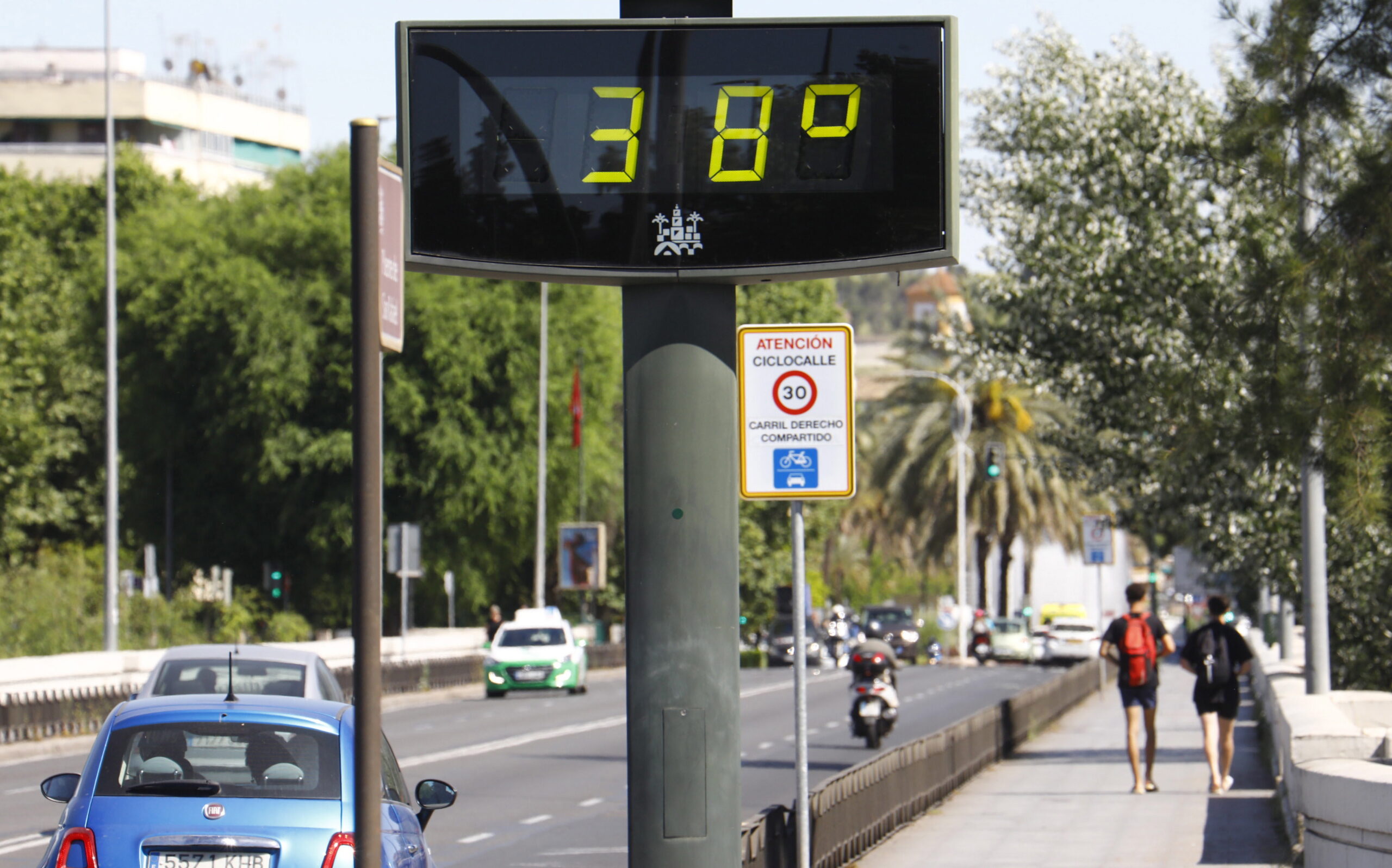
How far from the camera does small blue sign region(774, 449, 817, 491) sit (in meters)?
8.39

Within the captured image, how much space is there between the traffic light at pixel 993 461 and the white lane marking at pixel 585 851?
29.3 m

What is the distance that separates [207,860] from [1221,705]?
1108 centimetres

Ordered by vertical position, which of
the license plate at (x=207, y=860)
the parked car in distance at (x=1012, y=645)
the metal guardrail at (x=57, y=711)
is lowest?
the parked car in distance at (x=1012, y=645)

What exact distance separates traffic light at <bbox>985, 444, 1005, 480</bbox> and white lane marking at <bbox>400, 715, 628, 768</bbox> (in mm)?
14590

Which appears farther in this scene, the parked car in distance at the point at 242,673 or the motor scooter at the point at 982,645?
the motor scooter at the point at 982,645

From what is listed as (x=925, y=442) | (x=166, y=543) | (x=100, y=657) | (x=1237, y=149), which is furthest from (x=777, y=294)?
(x=1237, y=149)

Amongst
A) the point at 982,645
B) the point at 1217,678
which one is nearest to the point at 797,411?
the point at 1217,678

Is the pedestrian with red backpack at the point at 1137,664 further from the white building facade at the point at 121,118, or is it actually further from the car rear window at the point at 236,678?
the white building facade at the point at 121,118

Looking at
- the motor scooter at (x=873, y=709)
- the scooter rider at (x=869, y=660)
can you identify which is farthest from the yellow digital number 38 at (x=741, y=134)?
the motor scooter at (x=873, y=709)

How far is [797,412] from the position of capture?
8516 millimetres

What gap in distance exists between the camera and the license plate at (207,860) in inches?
293

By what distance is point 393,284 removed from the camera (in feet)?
17.3

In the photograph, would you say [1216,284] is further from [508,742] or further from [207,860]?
[207,860]

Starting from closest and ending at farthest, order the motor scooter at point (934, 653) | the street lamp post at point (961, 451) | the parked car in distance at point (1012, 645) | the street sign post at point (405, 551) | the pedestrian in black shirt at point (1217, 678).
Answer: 1. the pedestrian in black shirt at point (1217, 678)
2. the street sign post at point (405, 551)
3. the motor scooter at point (934, 653)
4. the street lamp post at point (961, 451)
5. the parked car in distance at point (1012, 645)
